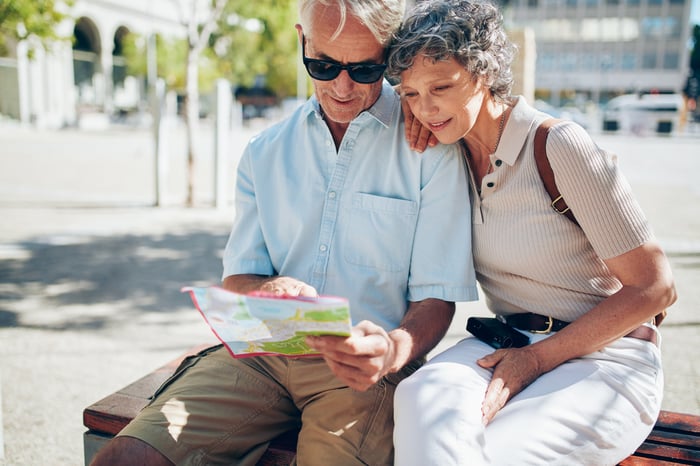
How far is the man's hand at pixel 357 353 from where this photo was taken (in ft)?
Answer: 5.83

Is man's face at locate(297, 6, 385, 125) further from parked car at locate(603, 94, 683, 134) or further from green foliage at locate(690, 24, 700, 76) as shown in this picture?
green foliage at locate(690, 24, 700, 76)

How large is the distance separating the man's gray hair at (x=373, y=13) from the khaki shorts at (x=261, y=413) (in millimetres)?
1188

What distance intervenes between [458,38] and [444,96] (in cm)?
20

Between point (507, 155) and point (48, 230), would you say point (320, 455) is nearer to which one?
point (507, 155)

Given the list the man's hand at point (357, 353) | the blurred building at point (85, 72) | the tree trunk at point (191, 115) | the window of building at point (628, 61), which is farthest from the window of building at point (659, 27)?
the man's hand at point (357, 353)

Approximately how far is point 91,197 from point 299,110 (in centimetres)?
925

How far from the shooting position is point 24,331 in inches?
189

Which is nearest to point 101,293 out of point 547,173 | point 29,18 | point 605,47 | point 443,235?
point 29,18

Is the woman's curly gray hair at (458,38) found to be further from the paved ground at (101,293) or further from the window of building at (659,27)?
the window of building at (659,27)

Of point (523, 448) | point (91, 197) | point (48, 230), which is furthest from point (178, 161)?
point (523, 448)

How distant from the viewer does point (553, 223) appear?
2205 mm

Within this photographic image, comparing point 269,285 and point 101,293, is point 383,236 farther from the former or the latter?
point 101,293

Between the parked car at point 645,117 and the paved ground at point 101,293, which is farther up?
the parked car at point 645,117

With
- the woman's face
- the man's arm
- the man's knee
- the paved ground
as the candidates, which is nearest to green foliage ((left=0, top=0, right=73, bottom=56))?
the paved ground
